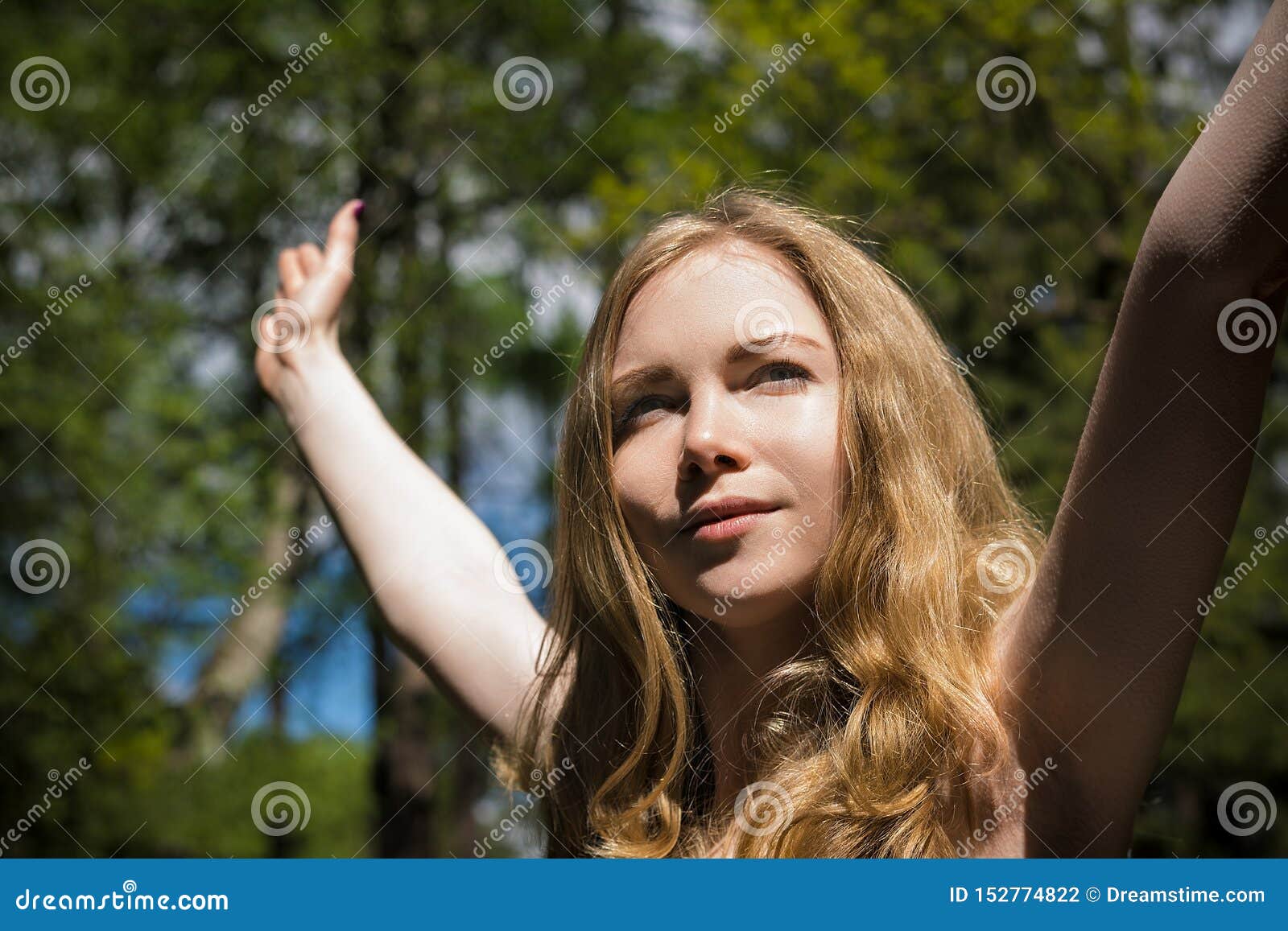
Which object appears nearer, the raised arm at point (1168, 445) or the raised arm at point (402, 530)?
the raised arm at point (1168, 445)

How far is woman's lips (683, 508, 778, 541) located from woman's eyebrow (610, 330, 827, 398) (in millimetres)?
231

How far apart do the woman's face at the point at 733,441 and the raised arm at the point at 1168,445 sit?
374 millimetres

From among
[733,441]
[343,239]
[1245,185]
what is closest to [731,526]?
[733,441]

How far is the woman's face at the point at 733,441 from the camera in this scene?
1.68 meters

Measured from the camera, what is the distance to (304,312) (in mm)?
2623

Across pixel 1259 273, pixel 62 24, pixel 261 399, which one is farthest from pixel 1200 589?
pixel 62 24

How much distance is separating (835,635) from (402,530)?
1015 mm

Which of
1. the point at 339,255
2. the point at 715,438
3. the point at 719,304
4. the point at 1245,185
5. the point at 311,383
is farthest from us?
the point at 339,255

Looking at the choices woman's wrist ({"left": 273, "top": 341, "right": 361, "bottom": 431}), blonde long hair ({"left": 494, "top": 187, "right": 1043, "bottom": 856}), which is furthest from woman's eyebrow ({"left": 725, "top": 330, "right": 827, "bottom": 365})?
woman's wrist ({"left": 273, "top": 341, "right": 361, "bottom": 431})

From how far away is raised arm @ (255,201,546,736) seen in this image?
2285 mm

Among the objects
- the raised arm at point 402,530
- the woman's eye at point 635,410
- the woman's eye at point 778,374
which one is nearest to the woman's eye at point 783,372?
the woman's eye at point 778,374

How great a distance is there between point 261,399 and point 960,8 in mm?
6375

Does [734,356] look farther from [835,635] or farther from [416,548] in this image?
[416,548]

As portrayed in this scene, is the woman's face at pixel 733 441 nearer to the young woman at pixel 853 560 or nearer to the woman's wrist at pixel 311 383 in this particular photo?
the young woman at pixel 853 560
